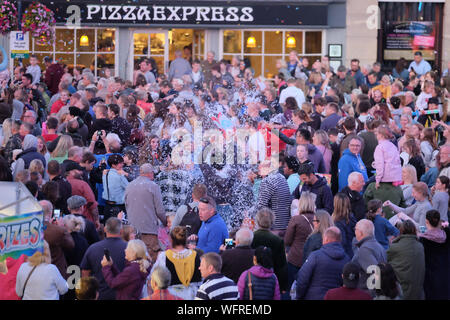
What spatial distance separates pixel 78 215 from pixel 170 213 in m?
1.97

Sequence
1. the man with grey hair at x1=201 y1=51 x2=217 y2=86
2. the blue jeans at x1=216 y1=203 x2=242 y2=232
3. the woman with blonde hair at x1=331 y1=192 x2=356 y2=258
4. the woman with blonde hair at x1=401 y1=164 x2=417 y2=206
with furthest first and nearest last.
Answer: the man with grey hair at x1=201 y1=51 x2=217 y2=86
the blue jeans at x1=216 y1=203 x2=242 y2=232
the woman with blonde hair at x1=401 y1=164 x2=417 y2=206
the woman with blonde hair at x1=331 y1=192 x2=356 y2=258

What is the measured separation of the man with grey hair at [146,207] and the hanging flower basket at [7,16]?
10.8m

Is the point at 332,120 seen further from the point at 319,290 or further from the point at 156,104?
the point at 319,290

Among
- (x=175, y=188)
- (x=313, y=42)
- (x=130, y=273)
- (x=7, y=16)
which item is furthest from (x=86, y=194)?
(x=313, y=42)

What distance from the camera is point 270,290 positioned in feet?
26.7

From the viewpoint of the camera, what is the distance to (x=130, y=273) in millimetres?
8195

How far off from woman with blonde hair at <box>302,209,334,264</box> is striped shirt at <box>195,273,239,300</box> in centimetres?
167

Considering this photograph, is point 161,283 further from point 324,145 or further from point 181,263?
point 324,145

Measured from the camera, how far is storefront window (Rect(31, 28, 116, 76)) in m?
25.4

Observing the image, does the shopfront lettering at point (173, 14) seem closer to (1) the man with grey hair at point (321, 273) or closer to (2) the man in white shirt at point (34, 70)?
(2) the man in white shirt at point (34, 70)

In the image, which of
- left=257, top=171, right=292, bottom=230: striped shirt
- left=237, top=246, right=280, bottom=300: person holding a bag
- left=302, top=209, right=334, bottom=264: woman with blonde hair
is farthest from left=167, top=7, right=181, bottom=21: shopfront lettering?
left=237, top=246, right=280, bottom=300: person holding a bag

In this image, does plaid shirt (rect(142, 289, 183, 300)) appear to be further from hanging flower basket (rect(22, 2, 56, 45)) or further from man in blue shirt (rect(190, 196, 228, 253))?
hanging flower basket (rect(22, 2, 56, 45))

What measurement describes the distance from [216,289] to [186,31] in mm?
18847

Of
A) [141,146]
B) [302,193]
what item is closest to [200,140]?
[141,146]
